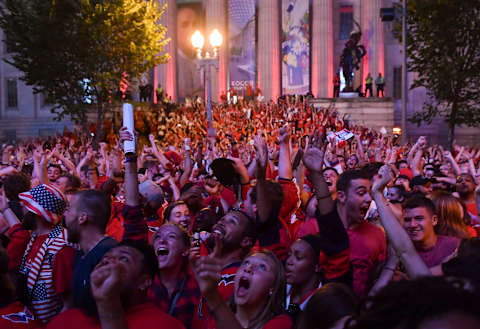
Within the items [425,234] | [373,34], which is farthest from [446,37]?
[425,234]

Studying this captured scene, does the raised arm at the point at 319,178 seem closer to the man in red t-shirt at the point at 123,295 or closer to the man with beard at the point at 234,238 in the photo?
the man with beard at the point at 234,238

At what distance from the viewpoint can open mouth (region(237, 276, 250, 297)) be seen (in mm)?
2898

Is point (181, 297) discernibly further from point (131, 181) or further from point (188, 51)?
point (188, 51)

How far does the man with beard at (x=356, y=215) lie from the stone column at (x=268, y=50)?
1257 inches

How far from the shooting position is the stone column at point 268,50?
35500 millimetres

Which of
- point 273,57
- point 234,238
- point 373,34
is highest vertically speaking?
point 373,34

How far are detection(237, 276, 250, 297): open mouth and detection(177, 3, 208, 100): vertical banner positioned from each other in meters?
41.3

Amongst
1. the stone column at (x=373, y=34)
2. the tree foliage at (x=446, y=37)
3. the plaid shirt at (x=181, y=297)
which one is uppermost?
the stone column at (x=373, y=34)

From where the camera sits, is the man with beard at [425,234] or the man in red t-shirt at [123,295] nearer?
the man in red t-shirt at [123,295]

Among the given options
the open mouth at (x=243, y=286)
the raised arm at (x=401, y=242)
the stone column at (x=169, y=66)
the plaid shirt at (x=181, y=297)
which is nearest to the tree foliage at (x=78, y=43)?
the stone column at (x=169, y=66)

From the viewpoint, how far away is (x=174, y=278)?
3521 millimetres

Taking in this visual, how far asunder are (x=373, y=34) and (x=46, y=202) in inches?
1389

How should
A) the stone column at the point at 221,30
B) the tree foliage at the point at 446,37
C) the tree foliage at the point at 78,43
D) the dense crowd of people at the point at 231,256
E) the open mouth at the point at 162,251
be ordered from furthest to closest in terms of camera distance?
the stone column at the point at 221,30, the tree foliage at the point at 78,43, the tree foliage at the point at 446,37, the open mouth at the point at 162,251, the dense crowd of people at the point at 231,256

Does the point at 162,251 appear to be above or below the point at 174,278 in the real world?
above
